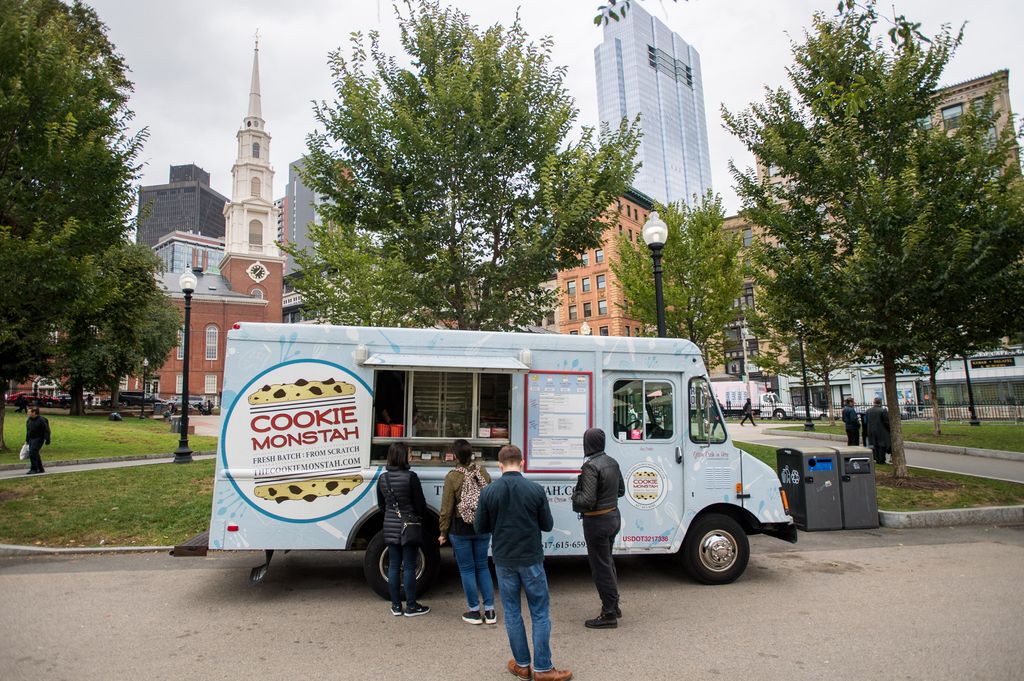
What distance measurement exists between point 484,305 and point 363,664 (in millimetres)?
7272

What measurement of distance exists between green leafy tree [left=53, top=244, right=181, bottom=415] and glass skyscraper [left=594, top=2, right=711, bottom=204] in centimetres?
10443

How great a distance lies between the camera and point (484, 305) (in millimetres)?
11188

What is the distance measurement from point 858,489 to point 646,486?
491 cm

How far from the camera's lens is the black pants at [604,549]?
5434 mm

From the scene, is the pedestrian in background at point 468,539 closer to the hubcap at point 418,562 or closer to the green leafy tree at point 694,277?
the hubcap at point 418,562

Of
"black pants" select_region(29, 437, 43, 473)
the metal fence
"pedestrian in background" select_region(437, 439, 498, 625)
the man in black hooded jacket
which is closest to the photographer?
the man in black hooded jacket

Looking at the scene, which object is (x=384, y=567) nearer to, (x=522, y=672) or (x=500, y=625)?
(x=500, y=625)

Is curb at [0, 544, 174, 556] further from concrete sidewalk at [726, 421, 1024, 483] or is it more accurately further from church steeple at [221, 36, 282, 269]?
church steeple at [221, 36, 282, 269]

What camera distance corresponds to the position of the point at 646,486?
6.85 metres

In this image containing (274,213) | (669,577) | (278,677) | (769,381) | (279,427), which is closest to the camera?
(278,677)

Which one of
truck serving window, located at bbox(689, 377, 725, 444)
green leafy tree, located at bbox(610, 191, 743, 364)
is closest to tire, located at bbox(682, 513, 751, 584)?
truck serving window, located at bbox(689, 377, 725, 444)

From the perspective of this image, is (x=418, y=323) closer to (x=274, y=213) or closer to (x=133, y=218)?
(x=133, y=218)

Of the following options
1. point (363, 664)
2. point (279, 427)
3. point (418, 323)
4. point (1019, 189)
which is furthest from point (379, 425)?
point (1019, 189)

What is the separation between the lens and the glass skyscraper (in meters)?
148
